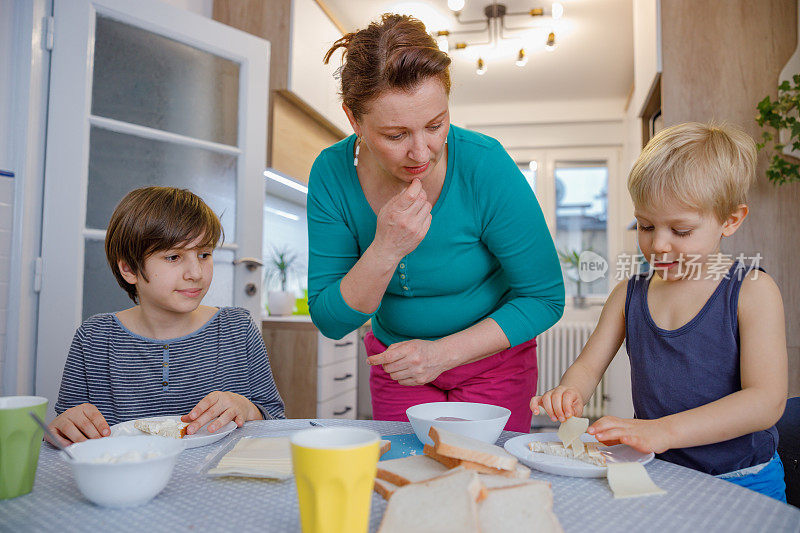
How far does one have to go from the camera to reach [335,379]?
10.7 ft

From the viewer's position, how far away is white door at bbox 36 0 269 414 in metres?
1.99

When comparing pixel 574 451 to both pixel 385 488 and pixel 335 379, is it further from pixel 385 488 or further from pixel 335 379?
pixel 335 379

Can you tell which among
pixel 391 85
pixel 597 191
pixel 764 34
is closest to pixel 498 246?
pixel 391 85

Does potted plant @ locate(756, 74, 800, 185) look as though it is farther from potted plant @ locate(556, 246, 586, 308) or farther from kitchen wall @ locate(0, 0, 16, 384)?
potted plant @ locate(556, 246, 586, 308)

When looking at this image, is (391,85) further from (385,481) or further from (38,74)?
(38,74)

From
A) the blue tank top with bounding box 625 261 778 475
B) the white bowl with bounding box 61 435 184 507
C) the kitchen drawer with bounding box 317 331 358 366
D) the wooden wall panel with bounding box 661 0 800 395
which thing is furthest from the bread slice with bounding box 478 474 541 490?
the kitchen drawer with bounding box 317 331 358 366

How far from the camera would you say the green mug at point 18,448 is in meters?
0.63

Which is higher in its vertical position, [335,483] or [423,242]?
[423,242]

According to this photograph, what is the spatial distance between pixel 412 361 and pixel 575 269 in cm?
443

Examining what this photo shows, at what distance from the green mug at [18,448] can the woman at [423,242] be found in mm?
489

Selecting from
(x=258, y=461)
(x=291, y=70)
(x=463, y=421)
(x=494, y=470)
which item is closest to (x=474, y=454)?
(x=494, y=470)

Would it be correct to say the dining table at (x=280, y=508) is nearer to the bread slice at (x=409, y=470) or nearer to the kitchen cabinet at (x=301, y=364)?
the bread slice at (x=409, y=470)

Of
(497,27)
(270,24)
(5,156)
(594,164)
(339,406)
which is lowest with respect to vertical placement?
(339,406)

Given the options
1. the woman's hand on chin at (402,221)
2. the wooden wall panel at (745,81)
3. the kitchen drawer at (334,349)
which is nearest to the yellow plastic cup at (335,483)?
the woman's hand on chin at (402,221)
